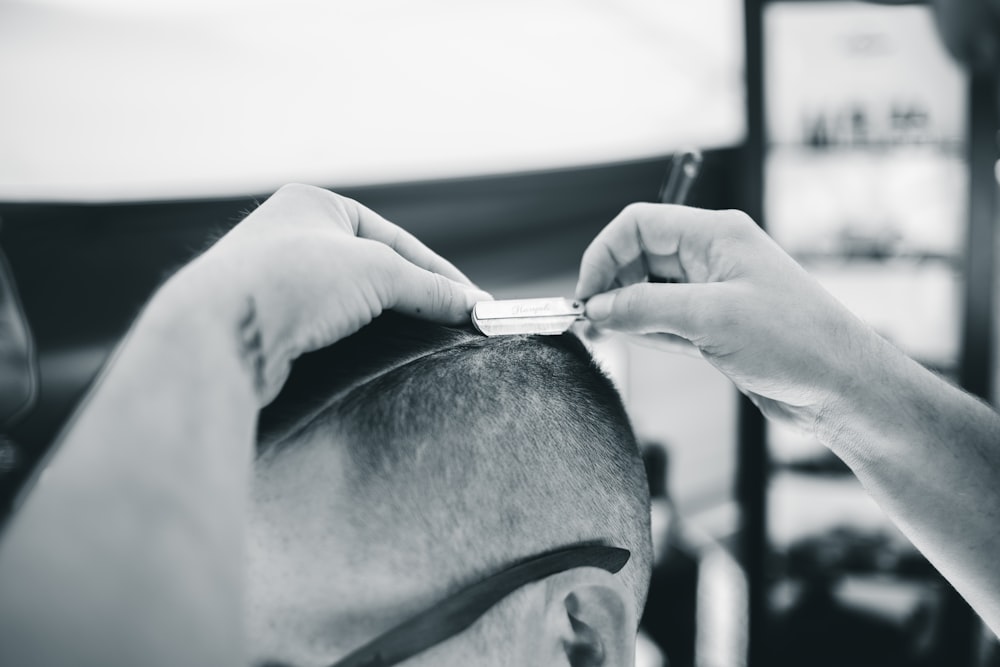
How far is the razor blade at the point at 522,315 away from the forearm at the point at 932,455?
16.5 inches

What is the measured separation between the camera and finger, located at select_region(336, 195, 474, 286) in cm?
95

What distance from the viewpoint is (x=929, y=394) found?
1065mm

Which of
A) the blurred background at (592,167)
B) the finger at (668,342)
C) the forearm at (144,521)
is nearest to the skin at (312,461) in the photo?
the forearm at (144,521)

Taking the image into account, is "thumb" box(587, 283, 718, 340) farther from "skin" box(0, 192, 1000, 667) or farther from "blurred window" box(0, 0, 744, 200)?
"blurred window" box(0, 0, 744, 200)

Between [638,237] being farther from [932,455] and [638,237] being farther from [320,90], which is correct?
[320,90]

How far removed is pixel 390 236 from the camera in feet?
3.22

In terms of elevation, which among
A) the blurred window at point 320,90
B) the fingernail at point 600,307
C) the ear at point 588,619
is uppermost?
the blurred window at point 320,90

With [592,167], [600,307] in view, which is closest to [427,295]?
[600,307]

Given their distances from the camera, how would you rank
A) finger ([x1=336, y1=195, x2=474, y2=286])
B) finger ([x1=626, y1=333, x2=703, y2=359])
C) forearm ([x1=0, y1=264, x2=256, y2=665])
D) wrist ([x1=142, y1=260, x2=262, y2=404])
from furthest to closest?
finger ([x1=626, y1=333, x2=703, y2=359]) → finger ([x1=336, y1=195, x2=474, y2=286]) → wrist ([x1=142, y1=260, x2=262, y2=404]) → forearm ([x1=0, y1=264, x2=256, y2=665])

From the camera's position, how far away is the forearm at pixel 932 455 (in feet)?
3.42

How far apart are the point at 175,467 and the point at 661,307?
2.04 ft

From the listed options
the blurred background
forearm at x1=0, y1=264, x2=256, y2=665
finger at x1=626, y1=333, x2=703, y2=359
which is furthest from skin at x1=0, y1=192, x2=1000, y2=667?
the blurred background

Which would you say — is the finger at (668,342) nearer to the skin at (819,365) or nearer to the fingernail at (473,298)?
the skin at (819,365)

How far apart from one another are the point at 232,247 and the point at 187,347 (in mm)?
132
